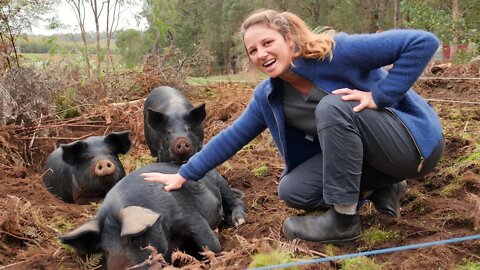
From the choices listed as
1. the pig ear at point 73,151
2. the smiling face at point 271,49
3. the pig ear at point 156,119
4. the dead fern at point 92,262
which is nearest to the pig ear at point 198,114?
the pig ear at point 156,119

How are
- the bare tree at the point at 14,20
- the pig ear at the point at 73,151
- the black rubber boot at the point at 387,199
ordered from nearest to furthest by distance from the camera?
1. the black rubber boot at the point at 387,199
2. the pig ear at the point at 73,151
3. the bare tree at the point at 14,20

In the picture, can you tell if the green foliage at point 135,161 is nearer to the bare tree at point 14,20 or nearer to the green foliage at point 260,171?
the green foliage at point 260,171

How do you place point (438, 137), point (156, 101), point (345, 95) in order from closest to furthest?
point (345, 95) < point (438, 137) < point (156, 101)

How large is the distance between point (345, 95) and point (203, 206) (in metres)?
1.26

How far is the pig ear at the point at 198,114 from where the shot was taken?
5098mm

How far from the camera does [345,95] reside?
2.98 m

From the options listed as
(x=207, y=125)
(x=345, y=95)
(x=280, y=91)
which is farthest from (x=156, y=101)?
(x=345, y=95)

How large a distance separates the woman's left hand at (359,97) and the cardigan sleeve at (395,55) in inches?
1.2

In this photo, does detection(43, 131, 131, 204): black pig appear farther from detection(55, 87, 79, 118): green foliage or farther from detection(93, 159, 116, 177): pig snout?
detection(55, 87, 79, 118): green foliage

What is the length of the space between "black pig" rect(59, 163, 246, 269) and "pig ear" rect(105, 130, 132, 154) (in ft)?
3.78

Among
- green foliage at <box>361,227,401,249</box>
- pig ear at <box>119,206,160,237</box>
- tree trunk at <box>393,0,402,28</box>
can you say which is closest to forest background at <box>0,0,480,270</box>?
green foliage at <box>361,227,401,249</box>

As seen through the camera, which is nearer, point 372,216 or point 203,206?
point 372,216

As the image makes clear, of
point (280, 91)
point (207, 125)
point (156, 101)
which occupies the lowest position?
point (207, 125)

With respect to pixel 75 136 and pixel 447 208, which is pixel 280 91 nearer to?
pixel 447 208
